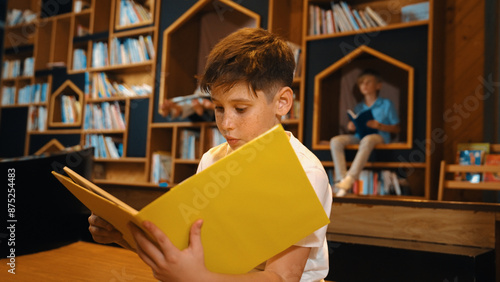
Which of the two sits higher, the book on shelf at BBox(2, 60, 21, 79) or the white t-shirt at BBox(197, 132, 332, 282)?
the book on shelf at BBox(2, 60, 21, 79)

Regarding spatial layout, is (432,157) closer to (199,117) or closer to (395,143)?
(395,143)

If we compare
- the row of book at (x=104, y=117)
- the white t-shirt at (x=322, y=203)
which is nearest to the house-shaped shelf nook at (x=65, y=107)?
the row of book at (x=104, y=117)

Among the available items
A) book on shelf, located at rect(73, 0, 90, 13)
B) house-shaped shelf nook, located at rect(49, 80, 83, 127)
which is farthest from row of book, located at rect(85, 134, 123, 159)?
book on shelf, located at rect(73, 0, 90, 13)

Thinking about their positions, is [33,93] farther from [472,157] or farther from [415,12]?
[472,157]

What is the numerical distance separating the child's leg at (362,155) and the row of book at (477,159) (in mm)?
628

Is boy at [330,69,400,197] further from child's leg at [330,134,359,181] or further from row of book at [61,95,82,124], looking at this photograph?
row of book at [61,95,82,124]

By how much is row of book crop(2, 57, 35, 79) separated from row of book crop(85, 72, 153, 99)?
1.10 meters

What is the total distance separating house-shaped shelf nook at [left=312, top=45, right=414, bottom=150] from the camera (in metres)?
3.26

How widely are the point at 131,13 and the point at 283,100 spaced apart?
13.7 feet

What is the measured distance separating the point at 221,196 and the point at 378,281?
3.67 feet

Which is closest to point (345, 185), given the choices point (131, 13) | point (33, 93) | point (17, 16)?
point (131, 13)

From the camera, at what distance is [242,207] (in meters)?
0.61

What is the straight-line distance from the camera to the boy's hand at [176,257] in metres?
0.60

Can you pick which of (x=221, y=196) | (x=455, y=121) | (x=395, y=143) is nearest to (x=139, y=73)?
(x=395, y=143)
